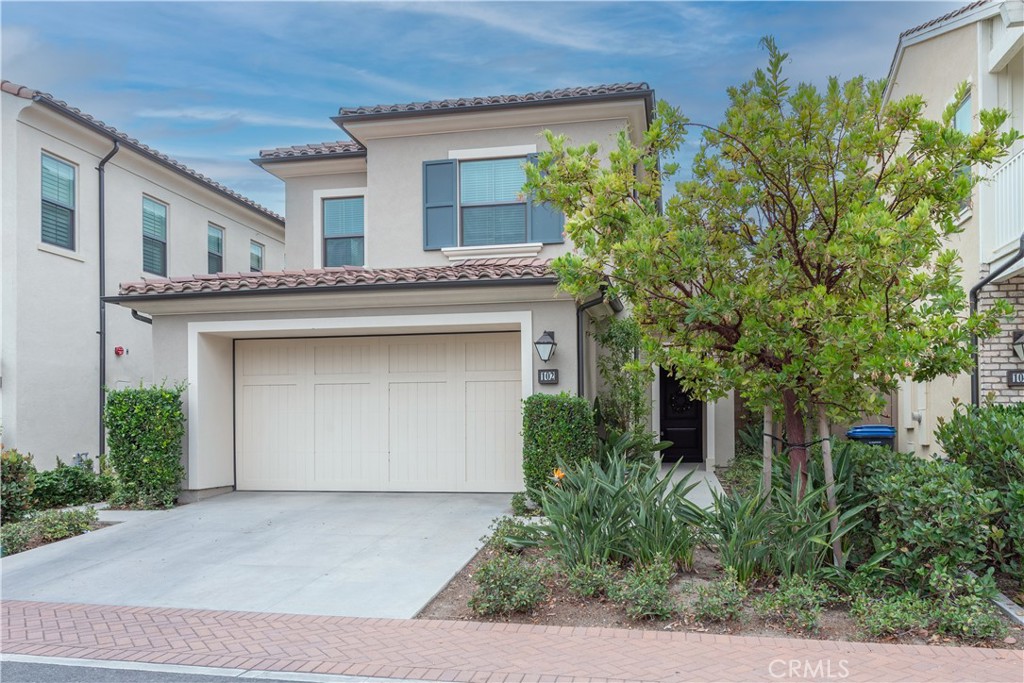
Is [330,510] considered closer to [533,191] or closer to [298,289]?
[298,289]

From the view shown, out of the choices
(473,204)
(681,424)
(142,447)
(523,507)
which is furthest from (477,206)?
(142,447)

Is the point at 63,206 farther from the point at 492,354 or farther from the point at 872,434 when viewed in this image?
the point at 872,434

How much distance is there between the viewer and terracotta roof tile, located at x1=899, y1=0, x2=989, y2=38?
10328 millimetres

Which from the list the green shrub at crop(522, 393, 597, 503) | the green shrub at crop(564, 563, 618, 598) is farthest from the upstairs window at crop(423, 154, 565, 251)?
the green shrub at crop(564, 563, 618, 598)

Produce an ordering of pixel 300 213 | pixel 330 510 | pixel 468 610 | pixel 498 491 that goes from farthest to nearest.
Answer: pixel 300 213, pixel 498 491, pixel 330 510, pixel 468 610

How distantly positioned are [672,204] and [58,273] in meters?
11.3

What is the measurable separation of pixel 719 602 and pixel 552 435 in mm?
4207

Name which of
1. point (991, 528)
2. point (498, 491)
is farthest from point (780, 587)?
point (498, 491)

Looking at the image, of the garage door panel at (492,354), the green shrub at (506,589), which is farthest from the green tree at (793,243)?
the garage door panel at (492,354)

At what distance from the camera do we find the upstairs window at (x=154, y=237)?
15588mm

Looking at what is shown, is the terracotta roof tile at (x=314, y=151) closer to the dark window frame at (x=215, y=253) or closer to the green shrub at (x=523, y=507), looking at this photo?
the dark window frame at (x=215, y=253)

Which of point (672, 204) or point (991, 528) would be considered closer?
point (991, 528)

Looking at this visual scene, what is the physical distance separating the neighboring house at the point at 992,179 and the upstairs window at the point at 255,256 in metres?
15.9

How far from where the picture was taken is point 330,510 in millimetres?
10172
